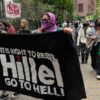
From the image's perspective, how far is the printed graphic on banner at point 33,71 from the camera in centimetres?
556

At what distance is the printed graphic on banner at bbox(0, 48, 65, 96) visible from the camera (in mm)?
5562

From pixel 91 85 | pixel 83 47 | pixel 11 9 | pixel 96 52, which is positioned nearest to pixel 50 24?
pixel 91 85

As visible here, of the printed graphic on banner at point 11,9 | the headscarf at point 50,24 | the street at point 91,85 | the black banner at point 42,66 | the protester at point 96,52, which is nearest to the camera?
the black banner at point 42,66

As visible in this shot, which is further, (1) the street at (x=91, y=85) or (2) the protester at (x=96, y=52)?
(2) the protester at (x=96, y=52)

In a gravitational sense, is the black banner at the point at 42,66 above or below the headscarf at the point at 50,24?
below

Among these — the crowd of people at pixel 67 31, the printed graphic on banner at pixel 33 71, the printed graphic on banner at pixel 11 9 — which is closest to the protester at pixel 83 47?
the crowd of people at pixel 67 31

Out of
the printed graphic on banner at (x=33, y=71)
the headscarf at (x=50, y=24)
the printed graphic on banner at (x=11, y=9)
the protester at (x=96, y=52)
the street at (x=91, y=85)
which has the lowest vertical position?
the street at (x=91, y=85)

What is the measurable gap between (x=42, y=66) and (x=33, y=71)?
Answer: 22 cm

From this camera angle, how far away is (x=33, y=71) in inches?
229

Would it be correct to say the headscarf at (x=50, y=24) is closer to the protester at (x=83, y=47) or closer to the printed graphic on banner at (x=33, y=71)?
the printed graphic on banner at (x=33, y=71)

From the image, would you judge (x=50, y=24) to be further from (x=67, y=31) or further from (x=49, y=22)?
(x=67, y=31)

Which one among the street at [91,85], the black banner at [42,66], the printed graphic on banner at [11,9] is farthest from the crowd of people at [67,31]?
the printed graphic on banner at [11,9]

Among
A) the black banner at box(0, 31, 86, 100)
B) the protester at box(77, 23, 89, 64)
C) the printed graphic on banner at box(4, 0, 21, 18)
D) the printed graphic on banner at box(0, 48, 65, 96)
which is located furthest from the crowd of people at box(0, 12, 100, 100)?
the printed graphic on banner at box(4, 0, 21, 18)

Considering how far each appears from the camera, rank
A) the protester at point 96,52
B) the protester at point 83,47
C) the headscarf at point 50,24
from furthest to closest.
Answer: the protester at point 83,47 → the protester at point 96,52 → the headscarf at point 50,24
